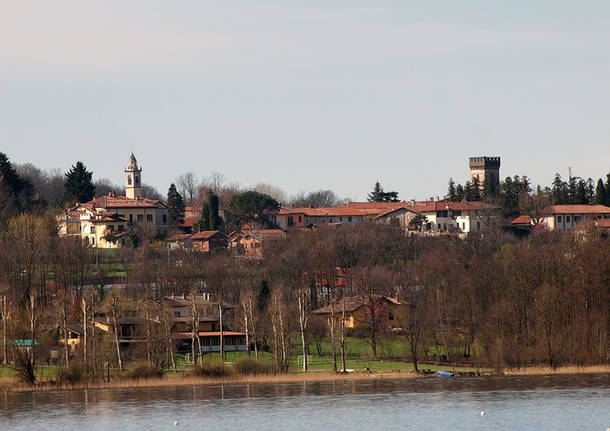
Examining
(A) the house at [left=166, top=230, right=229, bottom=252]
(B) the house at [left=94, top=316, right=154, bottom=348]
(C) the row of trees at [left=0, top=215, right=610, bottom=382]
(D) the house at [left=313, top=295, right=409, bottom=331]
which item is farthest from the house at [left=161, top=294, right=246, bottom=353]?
(A) the house at [left=166, top=230, right=229, bottom=252]

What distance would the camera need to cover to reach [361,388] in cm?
5881

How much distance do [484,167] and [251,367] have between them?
414 ft

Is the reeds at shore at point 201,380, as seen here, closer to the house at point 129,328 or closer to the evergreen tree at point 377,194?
the house at point 129,328

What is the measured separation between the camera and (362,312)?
91062 millimetres

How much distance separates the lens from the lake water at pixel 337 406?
46531 mm

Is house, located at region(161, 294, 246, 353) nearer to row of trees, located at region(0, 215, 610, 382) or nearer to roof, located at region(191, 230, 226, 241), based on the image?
row of trees, located at region(0, 215, 610, 382)

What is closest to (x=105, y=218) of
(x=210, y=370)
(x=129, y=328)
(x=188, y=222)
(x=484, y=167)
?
(x=188, y=222)

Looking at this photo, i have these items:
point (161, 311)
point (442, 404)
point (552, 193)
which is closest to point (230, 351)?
point (161, 311)

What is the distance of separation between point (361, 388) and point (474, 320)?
17959 mm

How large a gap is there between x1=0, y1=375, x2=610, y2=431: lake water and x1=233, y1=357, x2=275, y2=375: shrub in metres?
1.90

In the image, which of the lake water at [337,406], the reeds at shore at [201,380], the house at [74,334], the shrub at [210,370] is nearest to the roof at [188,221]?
the house at [74,334]

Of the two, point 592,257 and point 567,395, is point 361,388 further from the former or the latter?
point 592,257

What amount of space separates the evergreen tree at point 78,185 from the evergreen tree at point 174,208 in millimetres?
10766

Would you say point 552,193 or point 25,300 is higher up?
point 552,193
